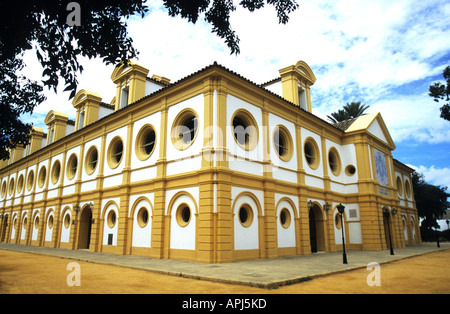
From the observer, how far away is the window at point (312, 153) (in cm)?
2100

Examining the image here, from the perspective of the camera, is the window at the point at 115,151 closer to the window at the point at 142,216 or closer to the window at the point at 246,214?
the window at the point at 142,216

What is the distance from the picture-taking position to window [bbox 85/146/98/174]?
74.7ft

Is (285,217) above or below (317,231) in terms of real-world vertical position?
above

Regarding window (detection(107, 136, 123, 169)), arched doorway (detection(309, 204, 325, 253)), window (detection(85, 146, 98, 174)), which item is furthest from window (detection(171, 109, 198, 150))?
arched doorway (detection(309, 204, 325, 253))

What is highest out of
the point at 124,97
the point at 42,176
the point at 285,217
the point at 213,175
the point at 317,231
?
the point at 124,97

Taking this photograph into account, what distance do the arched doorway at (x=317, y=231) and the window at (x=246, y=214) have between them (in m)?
7.09

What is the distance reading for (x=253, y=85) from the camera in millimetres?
16391

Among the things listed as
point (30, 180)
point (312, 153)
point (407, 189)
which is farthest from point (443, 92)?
point (30, 180)

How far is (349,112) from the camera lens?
41594mm

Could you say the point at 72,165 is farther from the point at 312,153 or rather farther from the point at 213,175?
the point at 312,153

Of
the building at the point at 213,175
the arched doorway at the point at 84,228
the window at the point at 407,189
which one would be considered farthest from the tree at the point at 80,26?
the window at the point at 407,189

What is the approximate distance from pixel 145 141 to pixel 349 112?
32.0 meters

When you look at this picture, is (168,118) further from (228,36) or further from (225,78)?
(228,36)
